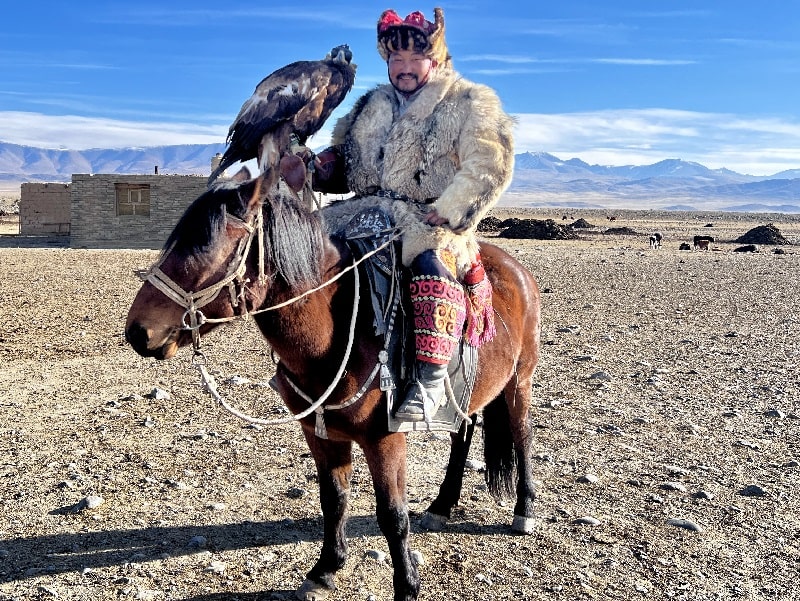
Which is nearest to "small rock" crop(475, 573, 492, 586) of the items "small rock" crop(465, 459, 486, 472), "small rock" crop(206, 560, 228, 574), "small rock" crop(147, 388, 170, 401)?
"small rock" crop(206, 560, 228, 574)

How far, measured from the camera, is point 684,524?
477 cm

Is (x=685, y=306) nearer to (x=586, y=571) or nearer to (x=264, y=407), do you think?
(x=264, y=407)

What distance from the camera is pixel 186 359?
27.4 feet

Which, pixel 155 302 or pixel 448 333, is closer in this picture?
pixel 155 302

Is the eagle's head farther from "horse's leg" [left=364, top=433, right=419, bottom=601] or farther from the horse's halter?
"horse's leg" [left=364, top=433, right=419, bottom=601]

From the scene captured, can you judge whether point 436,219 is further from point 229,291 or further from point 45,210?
point 45,210

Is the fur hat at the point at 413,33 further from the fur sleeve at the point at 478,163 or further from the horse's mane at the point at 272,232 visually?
the horse's mane at the point at 272,232

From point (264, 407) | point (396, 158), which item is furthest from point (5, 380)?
point (396, 158)

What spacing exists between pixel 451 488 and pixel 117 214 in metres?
22.7

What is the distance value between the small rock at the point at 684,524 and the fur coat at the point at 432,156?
2233 mm

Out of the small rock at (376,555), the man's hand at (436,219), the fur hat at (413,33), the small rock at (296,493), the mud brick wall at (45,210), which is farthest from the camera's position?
the mud brick wall at (45,210)

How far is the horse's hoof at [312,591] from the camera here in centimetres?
391

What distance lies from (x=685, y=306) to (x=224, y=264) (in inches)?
459

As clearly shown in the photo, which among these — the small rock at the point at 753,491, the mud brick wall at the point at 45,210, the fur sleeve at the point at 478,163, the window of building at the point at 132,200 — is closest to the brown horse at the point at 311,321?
the fur sleeve at the point at 478,163
